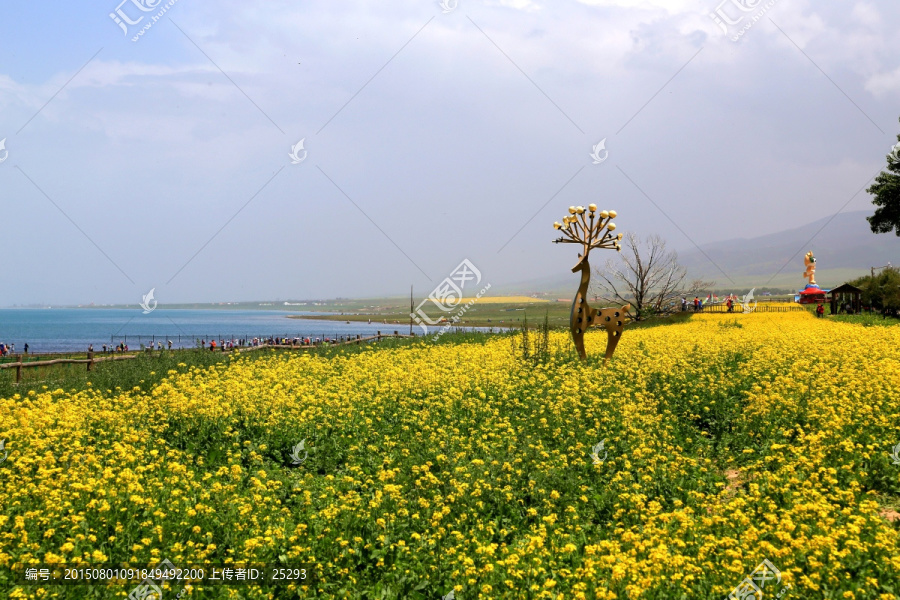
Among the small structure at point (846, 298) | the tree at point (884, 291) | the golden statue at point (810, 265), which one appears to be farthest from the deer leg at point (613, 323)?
the golden statue at point (810, 265)

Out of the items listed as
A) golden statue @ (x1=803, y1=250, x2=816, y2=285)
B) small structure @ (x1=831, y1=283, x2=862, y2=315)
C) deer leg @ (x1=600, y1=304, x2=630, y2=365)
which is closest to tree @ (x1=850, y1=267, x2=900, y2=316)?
small structure @ (x1=831, y1=283, x2=862, y2=315)

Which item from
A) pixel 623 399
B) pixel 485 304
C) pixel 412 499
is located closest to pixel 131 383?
pixel 412 499

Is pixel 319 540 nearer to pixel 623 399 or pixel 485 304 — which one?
pixel 623 399

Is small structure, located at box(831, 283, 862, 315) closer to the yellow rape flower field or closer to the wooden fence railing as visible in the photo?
the wooden fence railing

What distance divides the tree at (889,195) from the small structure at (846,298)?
4.75 meters

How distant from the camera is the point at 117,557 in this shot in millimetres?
5770

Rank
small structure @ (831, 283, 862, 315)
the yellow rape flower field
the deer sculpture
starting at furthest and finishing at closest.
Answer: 1. small structure @ (831, 283, 862, 315)
2. the deer sculpture
3. the yellow rape flower field

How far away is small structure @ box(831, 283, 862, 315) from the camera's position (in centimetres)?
3672

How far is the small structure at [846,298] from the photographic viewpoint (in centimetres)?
3672

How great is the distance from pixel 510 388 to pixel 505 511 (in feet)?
16.5

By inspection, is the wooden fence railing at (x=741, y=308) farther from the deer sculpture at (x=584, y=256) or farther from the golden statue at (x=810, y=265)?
the deer sculpture at (x=584, y=256)

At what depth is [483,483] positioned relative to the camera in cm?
721

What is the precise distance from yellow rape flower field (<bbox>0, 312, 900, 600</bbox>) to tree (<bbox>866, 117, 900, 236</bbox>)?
104ft

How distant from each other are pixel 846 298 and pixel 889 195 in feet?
22.8
